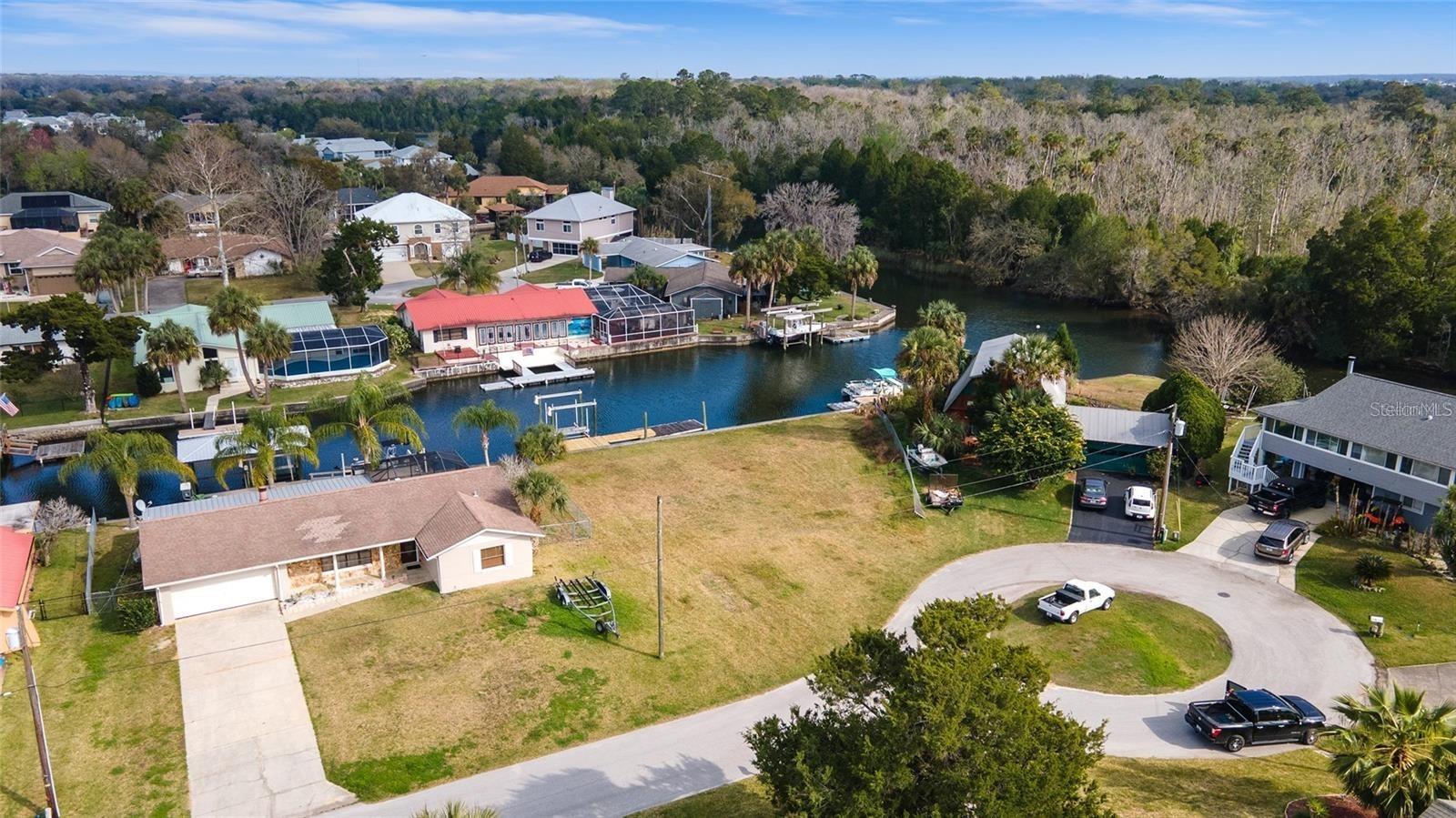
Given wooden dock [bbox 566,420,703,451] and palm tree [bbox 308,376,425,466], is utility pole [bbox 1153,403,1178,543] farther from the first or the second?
palm tree [bbox 308,376,425,466]

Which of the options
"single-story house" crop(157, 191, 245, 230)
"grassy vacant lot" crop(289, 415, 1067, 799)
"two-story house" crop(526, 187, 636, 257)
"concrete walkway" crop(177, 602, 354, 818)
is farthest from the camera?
"single-story house" crop(157, 191, 245, 230)

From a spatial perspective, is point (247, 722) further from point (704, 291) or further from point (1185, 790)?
point (704, 291)

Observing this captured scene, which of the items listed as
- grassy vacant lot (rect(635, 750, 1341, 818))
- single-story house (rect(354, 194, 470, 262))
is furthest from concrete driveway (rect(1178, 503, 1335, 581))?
single-story house (rect(354, 194, 470, 262))

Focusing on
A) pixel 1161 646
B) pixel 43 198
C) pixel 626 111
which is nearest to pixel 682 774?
pixel 1161 646

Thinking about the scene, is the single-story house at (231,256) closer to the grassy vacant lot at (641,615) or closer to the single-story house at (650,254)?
the single-story house at (650,254)

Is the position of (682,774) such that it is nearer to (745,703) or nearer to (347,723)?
(745,703)
